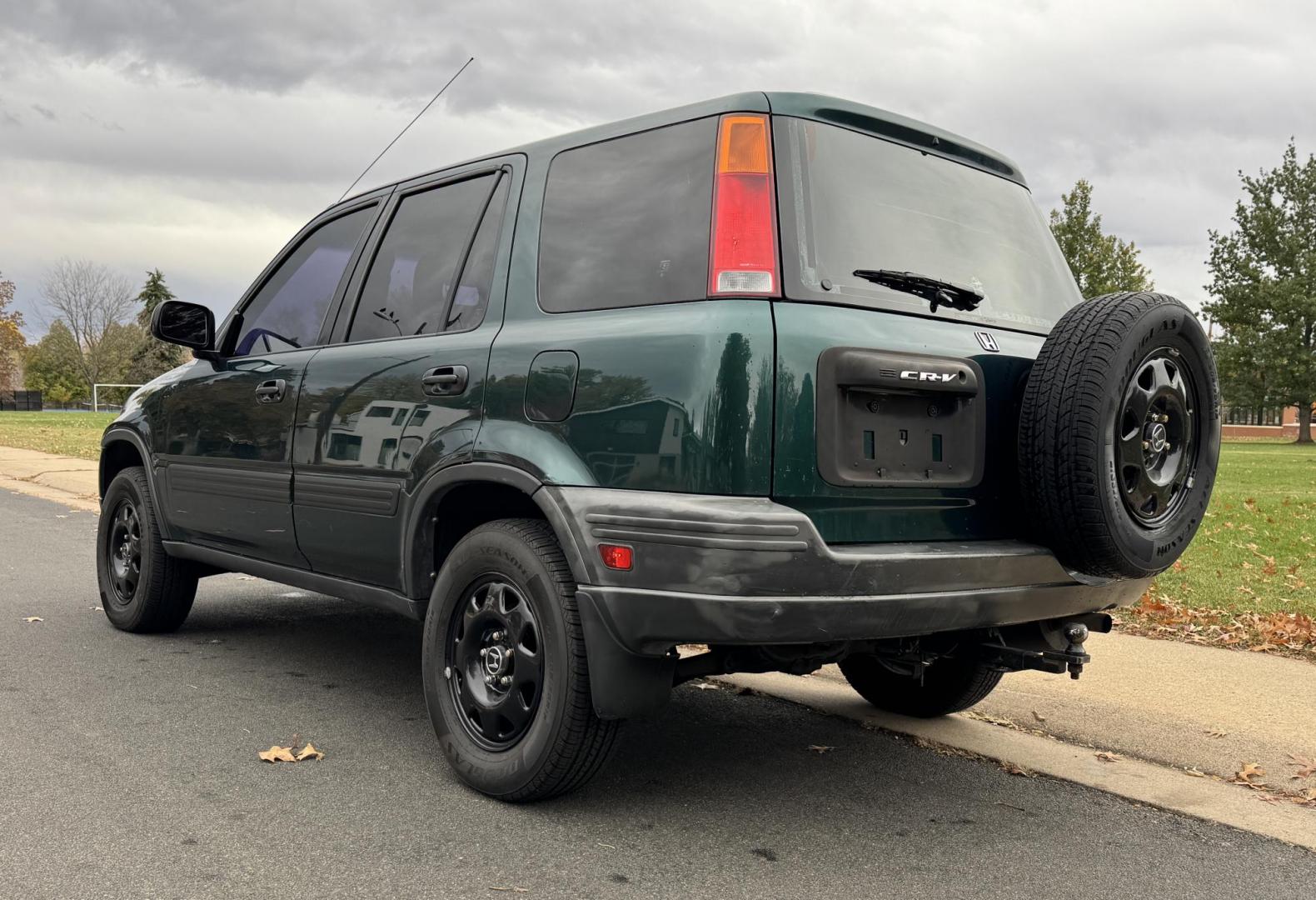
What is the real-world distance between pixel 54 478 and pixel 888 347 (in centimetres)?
1577

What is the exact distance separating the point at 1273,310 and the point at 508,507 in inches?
1958

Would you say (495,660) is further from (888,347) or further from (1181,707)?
(1181,707)

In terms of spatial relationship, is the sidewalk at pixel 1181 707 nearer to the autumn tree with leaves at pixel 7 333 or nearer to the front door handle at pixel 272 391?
the front door handle at pixel 272 391

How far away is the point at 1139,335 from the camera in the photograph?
318 cm

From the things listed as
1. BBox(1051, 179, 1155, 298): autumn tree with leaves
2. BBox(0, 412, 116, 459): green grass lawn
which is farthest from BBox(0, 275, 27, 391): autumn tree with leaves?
BBox(1051, 179, 1155, 298): autumn tree with leaves

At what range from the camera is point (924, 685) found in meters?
4.54

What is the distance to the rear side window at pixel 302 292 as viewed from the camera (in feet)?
15.3

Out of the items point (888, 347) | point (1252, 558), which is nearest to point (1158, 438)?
point (888, 347)

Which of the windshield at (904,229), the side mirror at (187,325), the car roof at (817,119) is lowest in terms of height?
the side mirror at (187,325)

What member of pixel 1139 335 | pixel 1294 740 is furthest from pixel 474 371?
pixel 1294 740

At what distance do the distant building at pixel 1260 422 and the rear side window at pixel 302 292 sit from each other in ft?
185

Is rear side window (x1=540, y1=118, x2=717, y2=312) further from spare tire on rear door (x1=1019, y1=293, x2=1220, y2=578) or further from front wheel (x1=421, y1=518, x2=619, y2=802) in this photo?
spare tire on rear door (x1=1019, y1=293, x2=1220, y2=578)

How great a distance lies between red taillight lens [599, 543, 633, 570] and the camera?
9.89 feet

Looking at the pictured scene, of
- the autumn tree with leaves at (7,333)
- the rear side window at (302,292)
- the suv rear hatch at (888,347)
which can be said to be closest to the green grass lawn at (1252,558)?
the suv rear hatch at (888,347)
